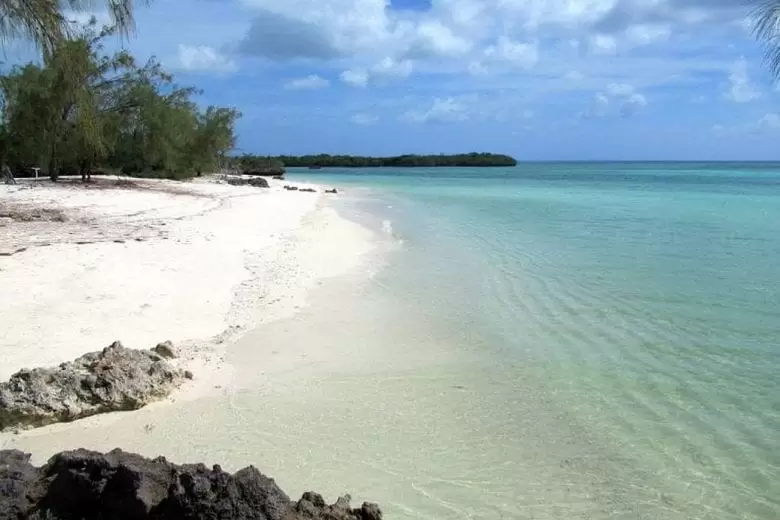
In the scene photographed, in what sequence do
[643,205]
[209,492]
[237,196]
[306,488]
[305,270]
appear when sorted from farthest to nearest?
[643,205]
[237,196]
[305,270]
[306,488]
[209,492]

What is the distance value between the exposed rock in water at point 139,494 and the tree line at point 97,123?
20.3 meters

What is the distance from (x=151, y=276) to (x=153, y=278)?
12 centimetres

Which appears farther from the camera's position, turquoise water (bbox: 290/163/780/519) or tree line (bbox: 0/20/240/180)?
tree line (bbox: 0/20/240/180)

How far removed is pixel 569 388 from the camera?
588 cm

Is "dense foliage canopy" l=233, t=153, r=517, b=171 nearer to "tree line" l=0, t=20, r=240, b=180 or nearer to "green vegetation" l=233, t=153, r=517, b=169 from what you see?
"green vegetation" l=233, t=153, r=517, b=169

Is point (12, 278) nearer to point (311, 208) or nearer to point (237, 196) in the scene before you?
point (311, 208)

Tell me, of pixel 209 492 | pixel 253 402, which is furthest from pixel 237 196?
pixel 209 492

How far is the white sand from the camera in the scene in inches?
243

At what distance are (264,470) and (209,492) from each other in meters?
1.33

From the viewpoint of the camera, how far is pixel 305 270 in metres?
10.9

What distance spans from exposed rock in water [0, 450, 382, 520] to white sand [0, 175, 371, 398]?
2.22m

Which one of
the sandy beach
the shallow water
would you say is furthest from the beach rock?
the shallow water

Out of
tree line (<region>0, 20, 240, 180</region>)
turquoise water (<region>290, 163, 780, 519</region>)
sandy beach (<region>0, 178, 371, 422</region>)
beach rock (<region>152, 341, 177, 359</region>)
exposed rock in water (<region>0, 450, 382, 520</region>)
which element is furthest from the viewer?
tree line (<region>0, 20, 240, 180</region>)

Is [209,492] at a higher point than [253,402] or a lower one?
higher
